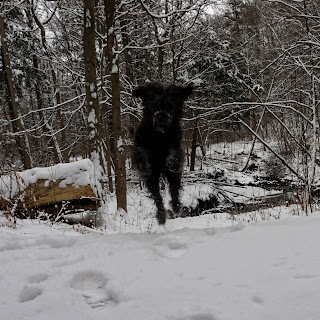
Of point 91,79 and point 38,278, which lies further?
point 91,79

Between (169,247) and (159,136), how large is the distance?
5.64ft

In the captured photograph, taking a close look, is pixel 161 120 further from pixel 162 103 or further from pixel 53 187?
pixel 53 187

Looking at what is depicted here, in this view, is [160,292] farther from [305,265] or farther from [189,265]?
[305,265]

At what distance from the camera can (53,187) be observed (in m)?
5.40

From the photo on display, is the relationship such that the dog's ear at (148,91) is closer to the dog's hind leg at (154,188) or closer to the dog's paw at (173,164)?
the dog's paw at (173,164)

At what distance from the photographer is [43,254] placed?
232 cm

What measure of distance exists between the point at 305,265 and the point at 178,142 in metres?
2.50

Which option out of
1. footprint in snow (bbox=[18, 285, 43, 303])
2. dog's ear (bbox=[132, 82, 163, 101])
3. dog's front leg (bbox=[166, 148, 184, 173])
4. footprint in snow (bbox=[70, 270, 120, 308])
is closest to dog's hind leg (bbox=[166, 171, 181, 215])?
dog's front leg (bbox=[166, 148, 184, 173])

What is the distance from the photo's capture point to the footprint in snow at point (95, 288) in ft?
5.15

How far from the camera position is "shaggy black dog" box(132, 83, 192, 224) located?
3.59 metres

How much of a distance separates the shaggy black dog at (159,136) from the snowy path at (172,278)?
1.53 meters

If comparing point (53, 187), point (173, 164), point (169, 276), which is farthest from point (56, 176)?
point (169, 276)


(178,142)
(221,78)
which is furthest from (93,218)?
(221,78)

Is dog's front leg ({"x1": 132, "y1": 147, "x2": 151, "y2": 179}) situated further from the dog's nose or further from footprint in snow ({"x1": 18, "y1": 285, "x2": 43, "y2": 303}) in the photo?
footprint in snow ({"x1": 18, "y1": 285, "x2": 43, "y2": 303})
